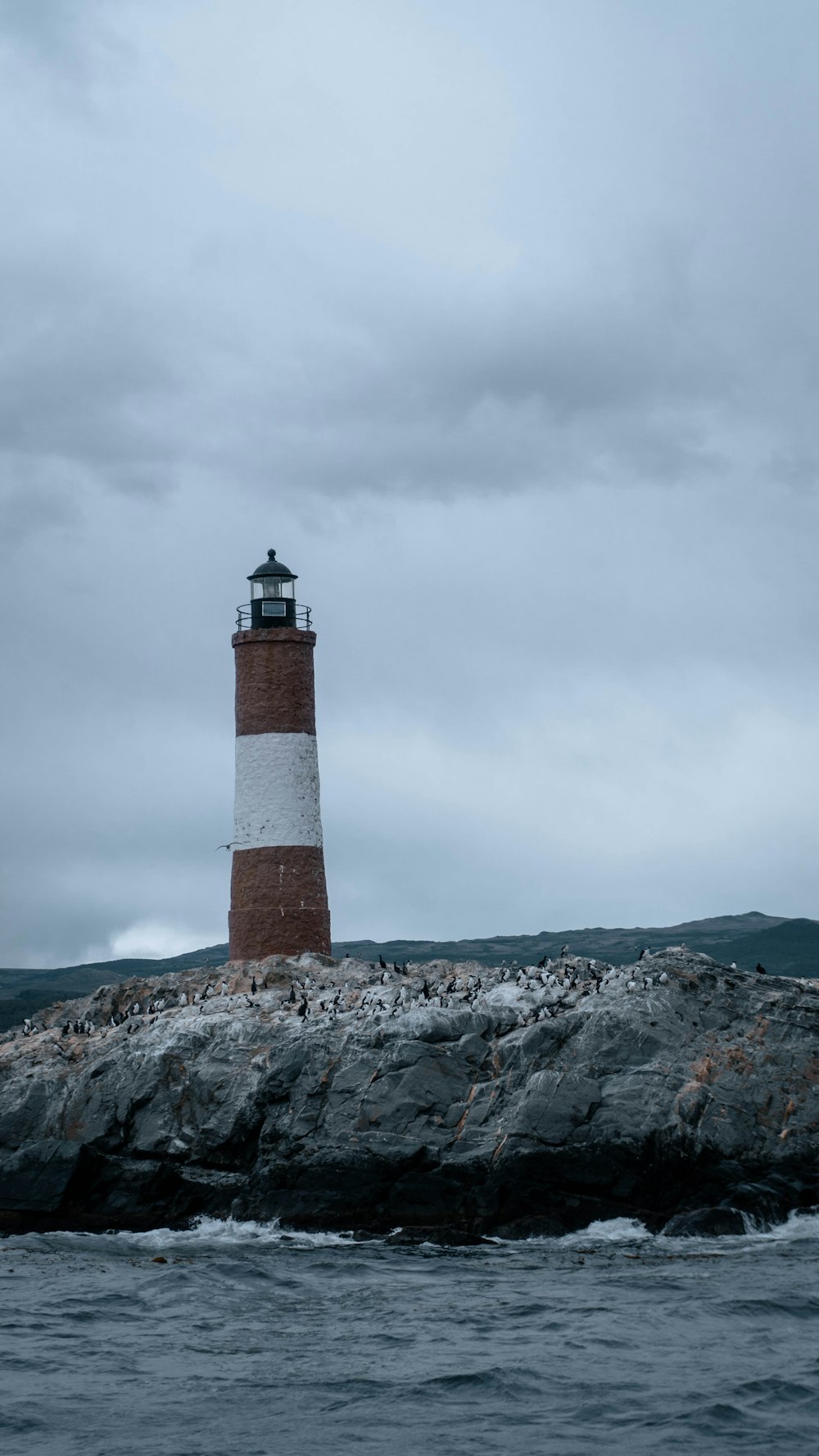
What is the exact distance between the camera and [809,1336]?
71.3 ft

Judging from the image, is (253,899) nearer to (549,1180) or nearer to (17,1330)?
(549,1180)

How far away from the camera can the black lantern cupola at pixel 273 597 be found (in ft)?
145

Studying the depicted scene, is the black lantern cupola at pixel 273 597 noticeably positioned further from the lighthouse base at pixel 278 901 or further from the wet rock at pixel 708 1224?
the wet rock at pixel 708 1224

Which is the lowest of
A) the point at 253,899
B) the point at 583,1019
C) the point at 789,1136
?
the point at 789,1136

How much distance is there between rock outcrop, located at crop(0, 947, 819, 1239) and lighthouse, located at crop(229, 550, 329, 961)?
5853 millimetres

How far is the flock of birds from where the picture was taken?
35.0m

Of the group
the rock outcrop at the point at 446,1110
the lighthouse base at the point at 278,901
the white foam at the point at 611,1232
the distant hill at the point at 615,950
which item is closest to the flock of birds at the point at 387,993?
the rock outcrop at the point at 446,1110

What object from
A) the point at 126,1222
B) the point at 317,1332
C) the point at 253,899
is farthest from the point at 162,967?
the point at 317,1332

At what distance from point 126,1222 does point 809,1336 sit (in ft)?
53.4

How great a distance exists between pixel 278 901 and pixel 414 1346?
22.7 meters

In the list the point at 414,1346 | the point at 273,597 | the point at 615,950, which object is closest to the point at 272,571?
the point at 273,597

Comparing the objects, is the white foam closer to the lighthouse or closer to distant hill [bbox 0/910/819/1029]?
the lighthouse

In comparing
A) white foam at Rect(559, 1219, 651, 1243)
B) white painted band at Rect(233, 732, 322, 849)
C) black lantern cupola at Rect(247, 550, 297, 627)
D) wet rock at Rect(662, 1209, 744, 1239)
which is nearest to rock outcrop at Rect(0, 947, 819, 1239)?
wet rock at Rect(662, 1209, 744, 1239)

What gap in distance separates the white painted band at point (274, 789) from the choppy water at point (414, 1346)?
14.9m
